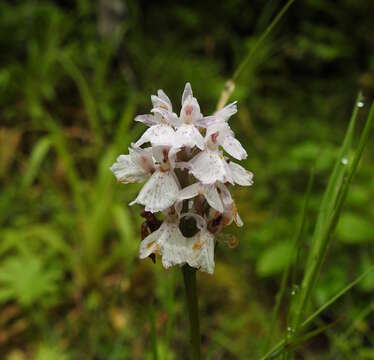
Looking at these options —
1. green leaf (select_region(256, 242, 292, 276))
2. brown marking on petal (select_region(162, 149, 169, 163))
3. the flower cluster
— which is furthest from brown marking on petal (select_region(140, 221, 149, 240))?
green leaf (select_region(256, 242, 292, 276))

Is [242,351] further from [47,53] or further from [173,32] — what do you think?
[173,32]

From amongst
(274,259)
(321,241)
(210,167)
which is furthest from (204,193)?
(274,259)

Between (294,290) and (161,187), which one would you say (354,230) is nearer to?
(294,290)

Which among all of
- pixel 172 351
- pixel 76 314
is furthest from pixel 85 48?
pixel 172 351

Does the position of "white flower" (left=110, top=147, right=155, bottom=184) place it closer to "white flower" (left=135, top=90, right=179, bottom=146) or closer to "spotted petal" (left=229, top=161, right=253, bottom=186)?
"white flower" (left=135, top=90, right=179, bottom=146)

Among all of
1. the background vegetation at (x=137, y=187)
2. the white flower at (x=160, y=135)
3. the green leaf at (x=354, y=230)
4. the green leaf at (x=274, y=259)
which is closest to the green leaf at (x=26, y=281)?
the background vegetation at (x=137, y=187)

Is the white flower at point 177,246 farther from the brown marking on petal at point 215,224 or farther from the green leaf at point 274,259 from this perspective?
the green leaf at point 274,259
